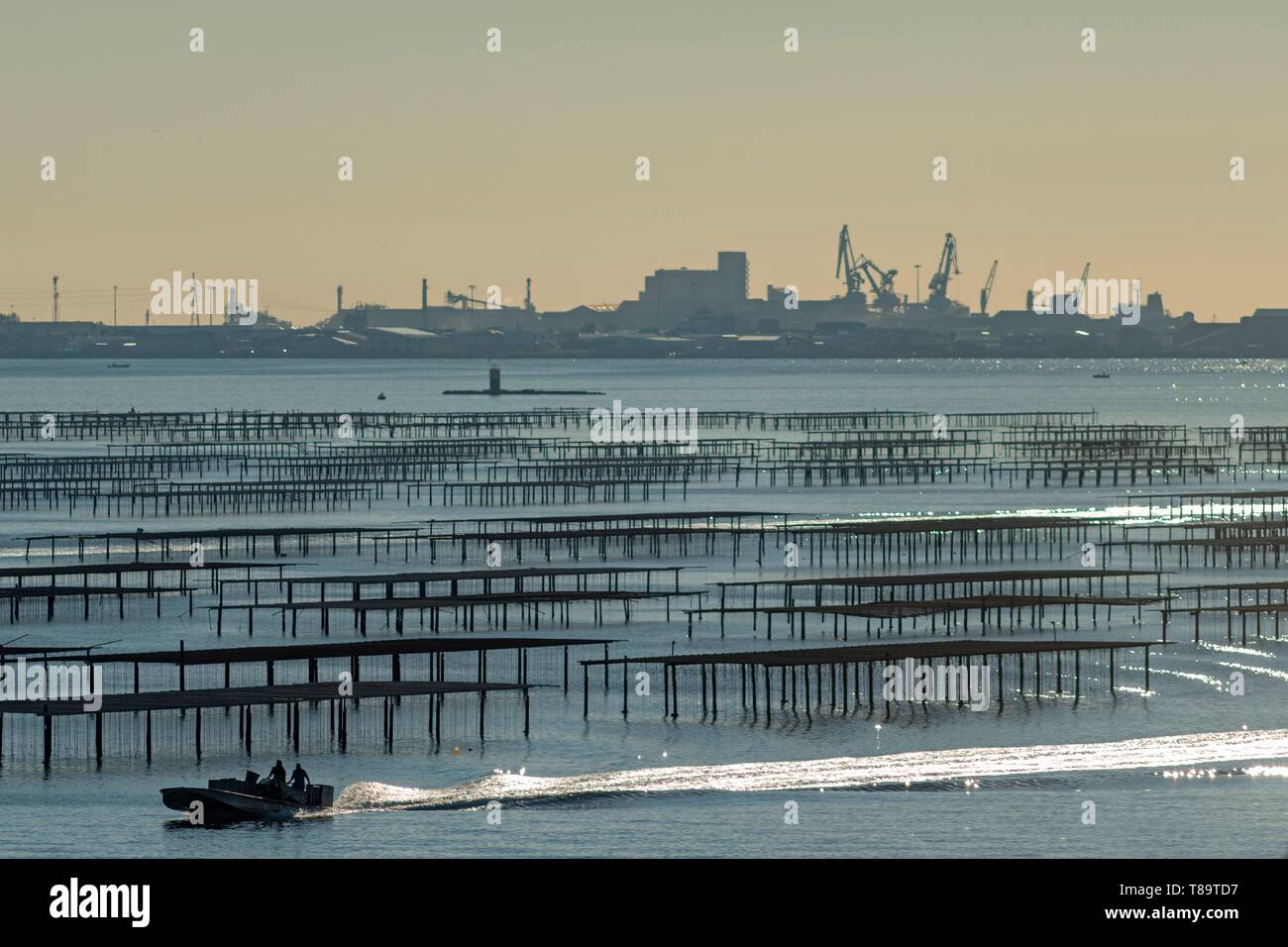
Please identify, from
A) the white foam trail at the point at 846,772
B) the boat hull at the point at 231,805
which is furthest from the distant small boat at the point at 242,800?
the white foam trail at the point at 846,772

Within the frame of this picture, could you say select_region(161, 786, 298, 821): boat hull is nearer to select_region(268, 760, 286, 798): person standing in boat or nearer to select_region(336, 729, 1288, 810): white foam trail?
select_region(268, 760, 286, 798): person standing in boat

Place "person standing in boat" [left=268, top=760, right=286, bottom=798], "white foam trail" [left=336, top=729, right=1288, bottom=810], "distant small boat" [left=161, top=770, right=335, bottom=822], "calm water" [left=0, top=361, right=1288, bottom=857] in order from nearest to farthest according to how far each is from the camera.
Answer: "calm water" [left=0, top=361, right=1288, bottom=857], "distant small boat" [left=161, top=770, right=335, bottom=822], "person standing in boat" [left=268, top=760, right=286, bottom=798], "white foam trail" [left=336, top=729, right=1288, bottom=810]

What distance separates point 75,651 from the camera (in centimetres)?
4878

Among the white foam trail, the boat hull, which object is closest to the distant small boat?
the boat hull

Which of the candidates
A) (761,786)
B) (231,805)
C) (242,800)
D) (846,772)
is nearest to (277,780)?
(242,800)

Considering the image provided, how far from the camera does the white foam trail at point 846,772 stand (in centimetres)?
3581

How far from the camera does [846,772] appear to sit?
3753 cm

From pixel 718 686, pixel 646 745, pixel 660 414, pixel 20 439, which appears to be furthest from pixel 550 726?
pixel 660 414

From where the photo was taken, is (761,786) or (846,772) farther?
(846,772)

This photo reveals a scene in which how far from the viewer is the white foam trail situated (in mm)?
35812

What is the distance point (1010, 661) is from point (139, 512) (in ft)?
193

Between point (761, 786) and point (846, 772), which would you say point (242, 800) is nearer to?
point (761, 786)

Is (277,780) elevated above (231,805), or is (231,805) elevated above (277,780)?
(277,780)
